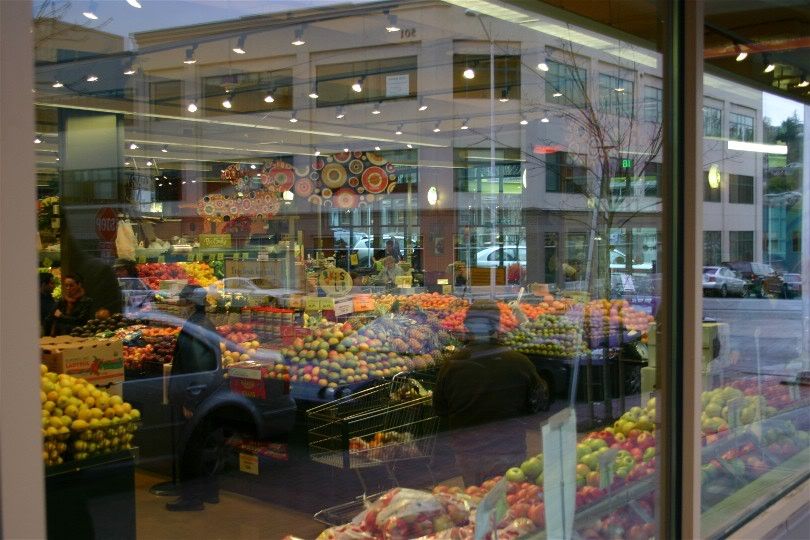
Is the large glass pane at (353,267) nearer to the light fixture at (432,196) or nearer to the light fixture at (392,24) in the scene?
the light fixture at (432,196)

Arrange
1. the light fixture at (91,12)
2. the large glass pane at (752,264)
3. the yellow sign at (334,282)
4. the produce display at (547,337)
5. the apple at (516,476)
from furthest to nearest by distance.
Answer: the light fixture at (91,12) < the yellow sign at (334,282) < the produce display at (547,337) < the apple at (516,476) < the large glass pane at (752,264)

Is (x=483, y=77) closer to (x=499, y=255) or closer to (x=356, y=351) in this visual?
(x=499, y=255)

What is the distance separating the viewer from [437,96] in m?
17.8

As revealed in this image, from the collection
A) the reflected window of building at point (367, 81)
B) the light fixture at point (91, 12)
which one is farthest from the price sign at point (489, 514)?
the reflected window of building at point (367, 81)

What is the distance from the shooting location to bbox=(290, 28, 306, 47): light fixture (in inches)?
610

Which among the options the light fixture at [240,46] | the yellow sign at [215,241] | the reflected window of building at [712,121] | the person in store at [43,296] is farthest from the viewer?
the light fixture at [240,46]

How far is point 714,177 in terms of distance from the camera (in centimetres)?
283

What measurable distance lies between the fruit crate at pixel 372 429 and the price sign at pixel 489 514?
2373 mm

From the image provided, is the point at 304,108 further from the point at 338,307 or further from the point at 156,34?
the point at 338,307

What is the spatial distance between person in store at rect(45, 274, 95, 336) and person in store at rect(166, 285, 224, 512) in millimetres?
884

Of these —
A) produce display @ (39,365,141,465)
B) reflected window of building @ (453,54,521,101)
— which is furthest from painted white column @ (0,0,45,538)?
reflected window of building @ (453,54,521,101)

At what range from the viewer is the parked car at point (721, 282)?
2604 mm

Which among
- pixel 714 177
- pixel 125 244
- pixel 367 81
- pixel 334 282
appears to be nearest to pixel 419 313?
A: pixel 334 282

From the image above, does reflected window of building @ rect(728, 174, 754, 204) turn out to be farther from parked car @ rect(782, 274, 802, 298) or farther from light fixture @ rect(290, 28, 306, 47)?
light fixture @ rect(290, 28, 306, 47)
